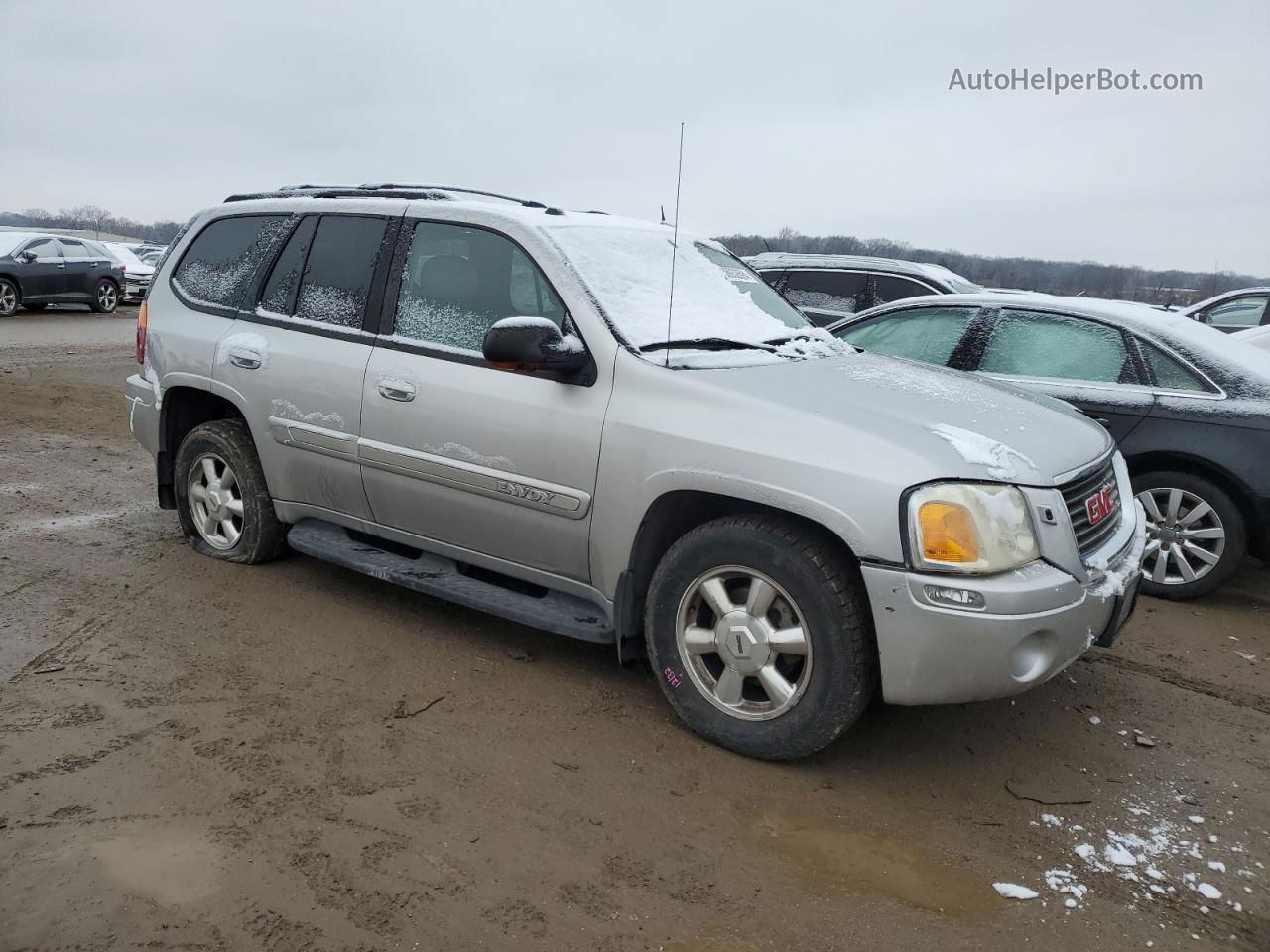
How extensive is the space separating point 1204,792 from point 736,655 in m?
1.64

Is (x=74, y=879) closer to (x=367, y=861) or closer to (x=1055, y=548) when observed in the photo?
(x=367, y=861)

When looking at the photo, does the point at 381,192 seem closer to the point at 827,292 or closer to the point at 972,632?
the point at 972,632

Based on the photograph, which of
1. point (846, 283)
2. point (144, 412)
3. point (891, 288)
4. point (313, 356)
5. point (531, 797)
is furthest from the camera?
point (846, 283)

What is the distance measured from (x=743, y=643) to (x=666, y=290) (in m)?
1.53

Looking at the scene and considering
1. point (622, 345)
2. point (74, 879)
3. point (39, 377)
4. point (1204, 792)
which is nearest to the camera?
point (74, 879)

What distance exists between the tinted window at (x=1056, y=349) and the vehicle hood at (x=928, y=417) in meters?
1.62

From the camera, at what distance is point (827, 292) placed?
9883 mm

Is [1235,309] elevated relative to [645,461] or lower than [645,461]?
elevated

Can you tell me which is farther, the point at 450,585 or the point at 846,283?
the point at 846,283

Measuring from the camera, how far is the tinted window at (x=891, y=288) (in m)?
9.66

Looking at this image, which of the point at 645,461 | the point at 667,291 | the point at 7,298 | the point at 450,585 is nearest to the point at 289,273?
the point at 450,585

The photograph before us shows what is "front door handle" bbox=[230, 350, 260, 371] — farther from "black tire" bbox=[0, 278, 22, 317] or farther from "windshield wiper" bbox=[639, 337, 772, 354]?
"black tire" bbox=[0, 278, 22, 317]

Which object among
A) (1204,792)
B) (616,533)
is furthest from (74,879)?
(1204,792)

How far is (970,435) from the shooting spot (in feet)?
10.6
